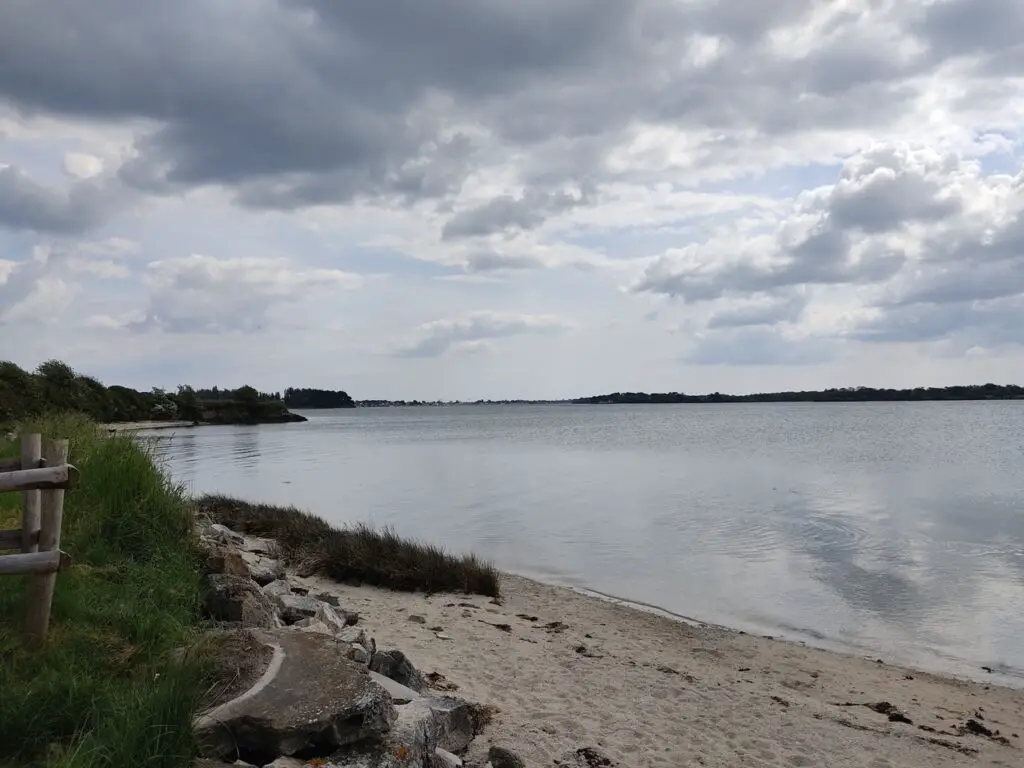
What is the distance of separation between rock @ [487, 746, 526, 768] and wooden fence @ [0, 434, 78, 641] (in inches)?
124

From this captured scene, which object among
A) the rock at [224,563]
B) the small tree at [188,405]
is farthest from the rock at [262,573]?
the small tree at [188,405]

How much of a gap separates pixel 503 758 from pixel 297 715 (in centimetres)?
178

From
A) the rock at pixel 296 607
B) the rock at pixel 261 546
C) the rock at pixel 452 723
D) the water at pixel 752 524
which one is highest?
the rock at pixel 296 607

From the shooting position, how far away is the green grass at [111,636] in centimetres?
404

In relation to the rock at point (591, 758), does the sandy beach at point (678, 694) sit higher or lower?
lower

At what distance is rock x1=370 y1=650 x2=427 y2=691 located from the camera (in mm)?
6457

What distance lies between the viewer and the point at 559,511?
953 inches

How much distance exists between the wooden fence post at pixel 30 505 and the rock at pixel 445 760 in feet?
9.80

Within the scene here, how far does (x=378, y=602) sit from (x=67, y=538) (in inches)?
205

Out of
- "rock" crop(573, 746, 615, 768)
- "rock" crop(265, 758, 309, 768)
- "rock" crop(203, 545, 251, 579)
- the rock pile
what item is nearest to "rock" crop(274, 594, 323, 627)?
"rock" crop(203, 545, 251, 579)

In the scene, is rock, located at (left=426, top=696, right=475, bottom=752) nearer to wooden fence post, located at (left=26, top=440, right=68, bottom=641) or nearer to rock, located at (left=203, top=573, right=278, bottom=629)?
rock, located at (left=203, top=573, right=278, bottom=629)

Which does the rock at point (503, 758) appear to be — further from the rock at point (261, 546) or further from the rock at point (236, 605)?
the rock at point (261, 546)

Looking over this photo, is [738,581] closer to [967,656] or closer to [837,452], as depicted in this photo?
[967,656]

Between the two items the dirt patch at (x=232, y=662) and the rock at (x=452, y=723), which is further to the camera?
the rock at (x=452, y=723)
